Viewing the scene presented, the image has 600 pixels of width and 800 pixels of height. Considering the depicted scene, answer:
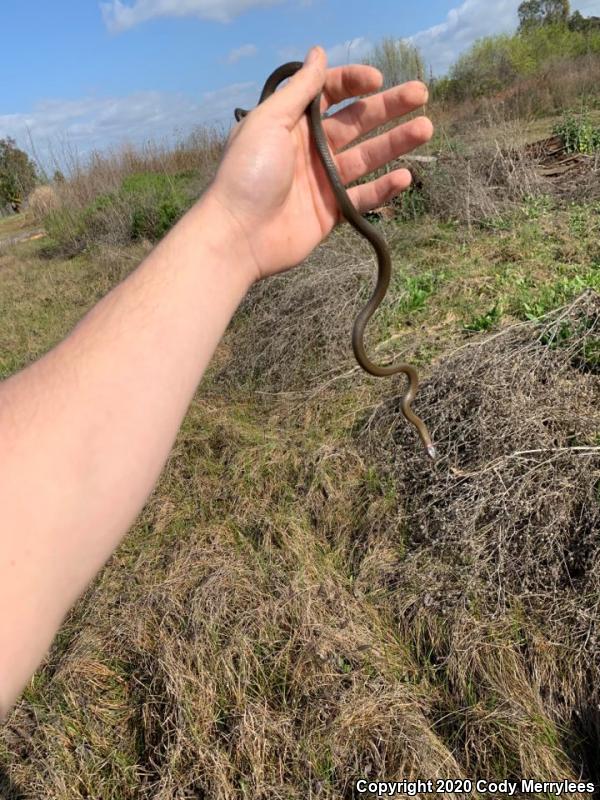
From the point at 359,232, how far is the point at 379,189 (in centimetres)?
32

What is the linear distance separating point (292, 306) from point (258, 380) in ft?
3.04

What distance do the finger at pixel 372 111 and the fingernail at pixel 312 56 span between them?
373 millimetres

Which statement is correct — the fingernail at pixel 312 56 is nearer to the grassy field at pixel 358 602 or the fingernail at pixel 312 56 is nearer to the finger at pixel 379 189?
the finger at pixel 379 189

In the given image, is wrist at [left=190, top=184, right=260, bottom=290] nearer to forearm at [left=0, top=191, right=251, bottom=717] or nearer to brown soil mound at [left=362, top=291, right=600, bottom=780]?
forearm at [left=0, top=191, right=251, bottom=717]

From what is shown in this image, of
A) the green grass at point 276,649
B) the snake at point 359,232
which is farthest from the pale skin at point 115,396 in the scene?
the green grass at point 276,649

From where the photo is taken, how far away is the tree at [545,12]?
27.1 meters

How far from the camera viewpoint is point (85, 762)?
8.60 ft

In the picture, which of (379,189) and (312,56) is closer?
(312,56)

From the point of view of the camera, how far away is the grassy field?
251cm

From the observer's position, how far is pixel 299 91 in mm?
2201

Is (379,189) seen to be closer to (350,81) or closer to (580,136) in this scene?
(350,81)

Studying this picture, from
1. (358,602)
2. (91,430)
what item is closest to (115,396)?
(91,430)

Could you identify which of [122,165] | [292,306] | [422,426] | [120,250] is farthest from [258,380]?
[122,165]

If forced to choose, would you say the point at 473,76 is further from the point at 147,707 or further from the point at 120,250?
the point at 147,707
